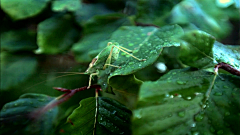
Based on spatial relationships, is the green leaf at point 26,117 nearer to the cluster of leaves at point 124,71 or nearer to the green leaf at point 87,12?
the cluster of leaves at point 124,71

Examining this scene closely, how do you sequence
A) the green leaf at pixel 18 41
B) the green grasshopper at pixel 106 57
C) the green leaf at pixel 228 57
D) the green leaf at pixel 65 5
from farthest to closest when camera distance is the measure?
the green leaf at pixel 18 41 → the green leaf at pixel 65 5 → the green grasshopper at pixel 106 57 → the green leaf at pixel 228 57

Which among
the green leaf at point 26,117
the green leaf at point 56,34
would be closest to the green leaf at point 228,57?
the green leaf at point 26,117

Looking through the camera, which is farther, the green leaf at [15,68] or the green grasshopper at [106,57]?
the green leaf at [15,68]

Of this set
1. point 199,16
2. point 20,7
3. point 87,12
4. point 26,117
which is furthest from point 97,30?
point 199,16

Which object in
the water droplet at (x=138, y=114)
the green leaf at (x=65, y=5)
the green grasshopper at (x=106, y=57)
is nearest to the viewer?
the water droplet at (x=138, y=114)

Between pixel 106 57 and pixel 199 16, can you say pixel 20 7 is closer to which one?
pixel 106 57

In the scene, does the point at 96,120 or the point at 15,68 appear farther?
the point at 15,68

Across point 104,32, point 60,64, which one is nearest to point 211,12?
point 104,32
